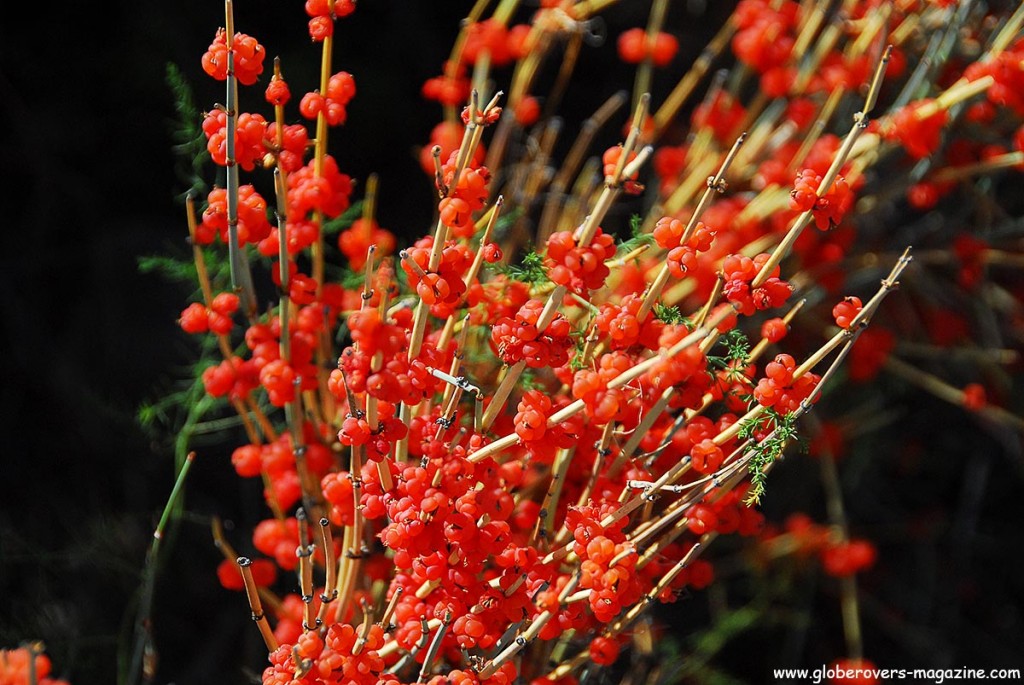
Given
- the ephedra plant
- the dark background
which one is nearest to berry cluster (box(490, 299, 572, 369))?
the ephedra plant

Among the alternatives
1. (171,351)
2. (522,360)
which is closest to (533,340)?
(522,360)

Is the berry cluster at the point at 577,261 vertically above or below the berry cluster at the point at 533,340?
above

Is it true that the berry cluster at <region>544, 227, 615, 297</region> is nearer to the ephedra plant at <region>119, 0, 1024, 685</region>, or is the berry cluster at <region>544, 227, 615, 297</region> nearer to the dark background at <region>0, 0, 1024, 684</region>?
the ephedra plant at <region>119, 0, 1024, 685</region>

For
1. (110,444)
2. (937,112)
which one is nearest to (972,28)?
(937,112)

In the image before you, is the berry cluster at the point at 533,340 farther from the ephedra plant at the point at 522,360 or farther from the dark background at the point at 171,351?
the dark background at the point at 171,351

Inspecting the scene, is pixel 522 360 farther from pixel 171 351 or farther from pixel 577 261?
pixel 171 351

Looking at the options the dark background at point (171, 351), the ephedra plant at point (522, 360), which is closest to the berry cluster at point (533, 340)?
the ephedra plant at point (522, 360)
